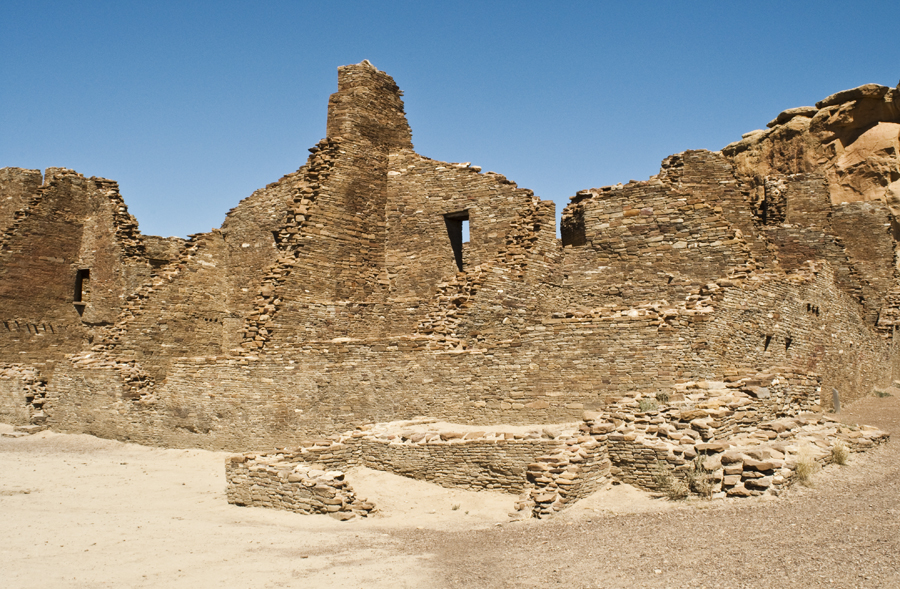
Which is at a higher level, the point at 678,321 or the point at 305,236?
the point at 305,236

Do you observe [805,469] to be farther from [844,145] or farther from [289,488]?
[844,145]

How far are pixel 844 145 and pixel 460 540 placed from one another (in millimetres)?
26055

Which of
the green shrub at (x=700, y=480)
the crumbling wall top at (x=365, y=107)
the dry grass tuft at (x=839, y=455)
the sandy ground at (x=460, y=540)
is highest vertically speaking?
the crumbling wall top at (x=365, y=107)

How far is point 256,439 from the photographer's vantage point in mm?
15812

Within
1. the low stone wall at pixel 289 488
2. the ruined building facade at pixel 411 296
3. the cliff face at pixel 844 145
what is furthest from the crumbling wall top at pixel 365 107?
the cliff face at pixel 844 145

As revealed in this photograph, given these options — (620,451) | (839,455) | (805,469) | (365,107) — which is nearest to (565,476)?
(620,451)

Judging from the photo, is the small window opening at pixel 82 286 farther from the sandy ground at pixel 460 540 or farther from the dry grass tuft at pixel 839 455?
the dry grass tuft at pixel 839 455

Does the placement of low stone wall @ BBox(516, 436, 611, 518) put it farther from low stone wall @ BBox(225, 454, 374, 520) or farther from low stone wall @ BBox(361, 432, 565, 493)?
low stone wall @ BBox(225, 454, 374, 520)

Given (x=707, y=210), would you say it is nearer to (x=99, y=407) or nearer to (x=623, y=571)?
(x=623, y=571)

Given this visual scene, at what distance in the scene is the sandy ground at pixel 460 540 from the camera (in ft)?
23.0

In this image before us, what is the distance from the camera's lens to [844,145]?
93.5 feet

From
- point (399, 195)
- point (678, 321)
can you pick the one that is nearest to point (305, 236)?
point (399, 195)

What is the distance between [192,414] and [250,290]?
587 centimetres

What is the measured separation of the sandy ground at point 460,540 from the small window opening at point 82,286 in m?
13.0
